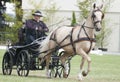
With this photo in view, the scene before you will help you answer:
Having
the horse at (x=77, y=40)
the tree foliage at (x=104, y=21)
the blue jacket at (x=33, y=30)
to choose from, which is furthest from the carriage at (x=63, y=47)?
the tree foliage at (x=104, y=21)

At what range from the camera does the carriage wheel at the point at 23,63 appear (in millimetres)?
16742

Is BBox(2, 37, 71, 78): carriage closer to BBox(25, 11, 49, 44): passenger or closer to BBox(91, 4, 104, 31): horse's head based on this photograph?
BBox(25, 11, 49, 44): passenger

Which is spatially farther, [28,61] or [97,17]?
[28,61]

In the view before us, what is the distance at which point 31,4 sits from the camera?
4872 cm

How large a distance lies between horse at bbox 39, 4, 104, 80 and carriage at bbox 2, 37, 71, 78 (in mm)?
209

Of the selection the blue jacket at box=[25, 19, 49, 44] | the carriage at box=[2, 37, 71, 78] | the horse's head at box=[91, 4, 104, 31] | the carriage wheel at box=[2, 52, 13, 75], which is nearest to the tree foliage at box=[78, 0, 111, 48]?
the carriage wheel at box=[2, 52, 13, 75]

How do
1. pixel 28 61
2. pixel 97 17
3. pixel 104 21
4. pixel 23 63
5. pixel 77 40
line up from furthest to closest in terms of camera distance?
pixel 104 21 → pixel 23 63 → pixel 28 61 → pixel 77 40 → pixel 97 17

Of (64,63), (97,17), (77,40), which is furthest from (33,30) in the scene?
(97,17)

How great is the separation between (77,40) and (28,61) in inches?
63.5

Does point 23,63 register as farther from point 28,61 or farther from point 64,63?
point 64,63

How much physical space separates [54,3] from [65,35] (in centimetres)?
3278

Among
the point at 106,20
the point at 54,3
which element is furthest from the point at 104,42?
the point at 54,3

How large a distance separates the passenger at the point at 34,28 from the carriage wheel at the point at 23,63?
1.49 feet

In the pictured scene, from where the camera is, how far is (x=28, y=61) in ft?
54.5
